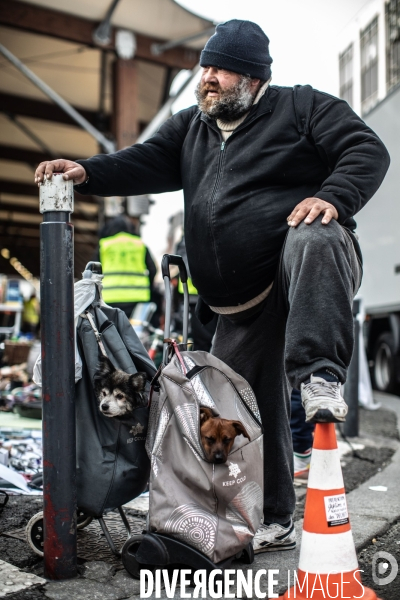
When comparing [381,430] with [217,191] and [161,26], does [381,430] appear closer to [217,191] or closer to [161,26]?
[217,191]

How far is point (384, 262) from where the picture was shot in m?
10.3

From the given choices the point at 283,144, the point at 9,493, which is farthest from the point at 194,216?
the point at 9,493

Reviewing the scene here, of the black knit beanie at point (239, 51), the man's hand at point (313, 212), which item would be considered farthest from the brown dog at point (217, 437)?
the black knit beanie at point (239, 51)

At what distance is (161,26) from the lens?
11.0m

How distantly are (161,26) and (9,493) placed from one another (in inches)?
374

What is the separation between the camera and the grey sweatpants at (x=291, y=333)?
2082mm

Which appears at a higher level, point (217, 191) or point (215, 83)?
point (215, 83)

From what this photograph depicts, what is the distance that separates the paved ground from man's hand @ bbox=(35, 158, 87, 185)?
1.41 meters

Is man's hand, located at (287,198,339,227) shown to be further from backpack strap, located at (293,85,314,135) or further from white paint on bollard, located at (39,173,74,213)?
white paint on bollard, located at (39,173,74,213)

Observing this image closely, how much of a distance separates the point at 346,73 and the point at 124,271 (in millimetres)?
37626

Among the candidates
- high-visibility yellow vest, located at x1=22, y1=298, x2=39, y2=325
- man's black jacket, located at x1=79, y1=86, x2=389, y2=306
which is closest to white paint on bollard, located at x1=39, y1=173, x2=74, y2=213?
man's black jacket, located at x1=79, y1=86, x2=389, y2=306

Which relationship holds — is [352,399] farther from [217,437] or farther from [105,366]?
[217,437]
